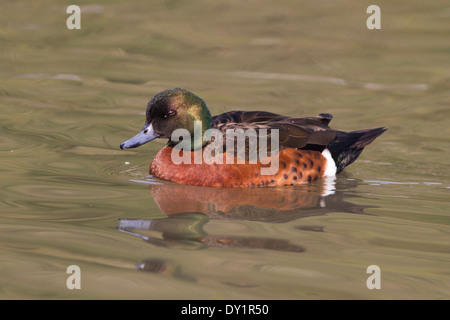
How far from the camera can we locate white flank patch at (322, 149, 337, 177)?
7.81 meters

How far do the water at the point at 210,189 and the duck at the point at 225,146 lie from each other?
18 centimetres

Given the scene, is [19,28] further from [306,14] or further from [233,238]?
[233,238]

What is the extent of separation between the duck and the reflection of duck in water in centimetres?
13

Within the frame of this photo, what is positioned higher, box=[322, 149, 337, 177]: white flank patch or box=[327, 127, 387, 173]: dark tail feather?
box=[327, 127, 387, 173]: dark tail feather

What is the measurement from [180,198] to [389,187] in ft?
6.61

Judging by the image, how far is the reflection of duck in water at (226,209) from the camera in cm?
538

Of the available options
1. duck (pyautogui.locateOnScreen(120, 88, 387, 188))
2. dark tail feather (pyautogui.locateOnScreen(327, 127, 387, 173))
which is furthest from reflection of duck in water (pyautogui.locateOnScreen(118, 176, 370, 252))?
dark tail feather (pyautogui.locateOnScreen(327, 127, 387, 173))

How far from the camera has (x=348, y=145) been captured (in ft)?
26.7

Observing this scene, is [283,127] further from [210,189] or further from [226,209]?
[226,209]

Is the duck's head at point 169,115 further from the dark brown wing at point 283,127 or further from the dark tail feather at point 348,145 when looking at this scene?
the dark tail feather at point 348,145

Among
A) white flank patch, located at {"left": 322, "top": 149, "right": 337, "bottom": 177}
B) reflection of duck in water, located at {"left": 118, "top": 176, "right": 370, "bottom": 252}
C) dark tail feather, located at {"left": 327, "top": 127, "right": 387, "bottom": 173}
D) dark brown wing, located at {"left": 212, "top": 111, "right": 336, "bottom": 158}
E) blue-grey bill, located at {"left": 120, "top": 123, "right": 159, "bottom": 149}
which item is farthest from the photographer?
dark tail feather, located at {"left": 327, "top": 127, "right": 387, "bottom": 173}

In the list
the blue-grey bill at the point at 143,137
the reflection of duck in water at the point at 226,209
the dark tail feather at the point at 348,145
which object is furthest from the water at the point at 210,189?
the blue-grey bill at the point at 143,137

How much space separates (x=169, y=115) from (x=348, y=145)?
6.59 ft

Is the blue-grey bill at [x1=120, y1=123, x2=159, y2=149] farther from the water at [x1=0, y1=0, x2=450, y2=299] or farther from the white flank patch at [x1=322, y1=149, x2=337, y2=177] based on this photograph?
the white flank patch at [x1=322, y1=149, x2=337, y2=177]
